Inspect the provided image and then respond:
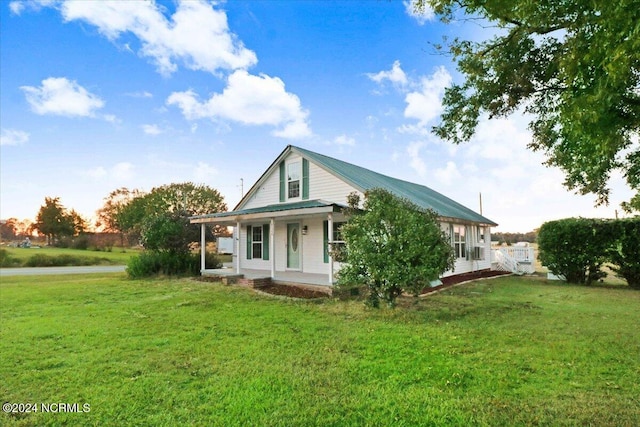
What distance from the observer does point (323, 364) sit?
4492 millimetres

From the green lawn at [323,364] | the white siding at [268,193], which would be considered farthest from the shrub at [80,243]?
the green lawn at [323,364]

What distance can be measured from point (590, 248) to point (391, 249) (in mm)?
10037

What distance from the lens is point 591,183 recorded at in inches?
474

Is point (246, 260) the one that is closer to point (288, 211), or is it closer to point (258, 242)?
point (258, 242)

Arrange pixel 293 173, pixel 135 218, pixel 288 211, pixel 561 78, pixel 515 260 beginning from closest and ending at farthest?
pixel 561 78 → pixel 288 211 → pixel 293 173 → pixel 515 260 → pixel 135 218

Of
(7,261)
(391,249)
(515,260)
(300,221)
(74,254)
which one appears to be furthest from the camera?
(74,254)

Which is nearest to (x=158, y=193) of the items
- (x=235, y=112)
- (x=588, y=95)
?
(x=235, y=112)

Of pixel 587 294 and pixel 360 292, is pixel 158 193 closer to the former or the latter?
pixel 360 292

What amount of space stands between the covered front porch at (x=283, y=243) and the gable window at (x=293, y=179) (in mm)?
593

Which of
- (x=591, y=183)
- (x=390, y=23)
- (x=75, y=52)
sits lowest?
(x=591, y=183)

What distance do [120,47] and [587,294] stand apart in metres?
18.4

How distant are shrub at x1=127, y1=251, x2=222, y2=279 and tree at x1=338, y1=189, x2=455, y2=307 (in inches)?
411

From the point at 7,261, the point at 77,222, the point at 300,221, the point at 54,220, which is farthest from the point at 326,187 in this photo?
the point at 77,222

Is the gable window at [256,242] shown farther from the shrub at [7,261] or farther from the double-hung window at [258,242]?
the shrub at [7,261]
